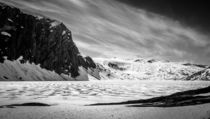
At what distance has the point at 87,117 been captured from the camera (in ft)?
29.5

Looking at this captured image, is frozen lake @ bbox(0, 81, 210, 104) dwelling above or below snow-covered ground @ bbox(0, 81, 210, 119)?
below

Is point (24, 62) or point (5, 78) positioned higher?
point (24, 62)

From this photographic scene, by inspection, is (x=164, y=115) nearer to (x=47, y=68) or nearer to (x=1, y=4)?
(x=47, y=68)

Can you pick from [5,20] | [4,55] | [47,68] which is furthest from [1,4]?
[47,68]

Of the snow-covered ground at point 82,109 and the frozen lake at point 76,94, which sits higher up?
the snow-covered ground at point 82,109

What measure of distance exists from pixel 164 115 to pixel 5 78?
15280 centimetres

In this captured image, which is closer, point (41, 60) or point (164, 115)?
point (164, 115)

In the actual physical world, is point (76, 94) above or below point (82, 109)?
below

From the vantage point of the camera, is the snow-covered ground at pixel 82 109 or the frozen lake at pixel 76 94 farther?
the frozen lake at pixel 76 94

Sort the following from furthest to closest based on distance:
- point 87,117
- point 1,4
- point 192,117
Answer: point 1,4
point 87,117
point 192,117

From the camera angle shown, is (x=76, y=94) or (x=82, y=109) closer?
(x=82, y=109)

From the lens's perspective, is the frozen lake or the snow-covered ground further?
the frozen lake

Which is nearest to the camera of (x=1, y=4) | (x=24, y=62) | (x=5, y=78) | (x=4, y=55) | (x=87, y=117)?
(x=87, y=117)

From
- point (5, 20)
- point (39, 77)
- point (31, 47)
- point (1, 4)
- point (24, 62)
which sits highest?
point (1, 4)
